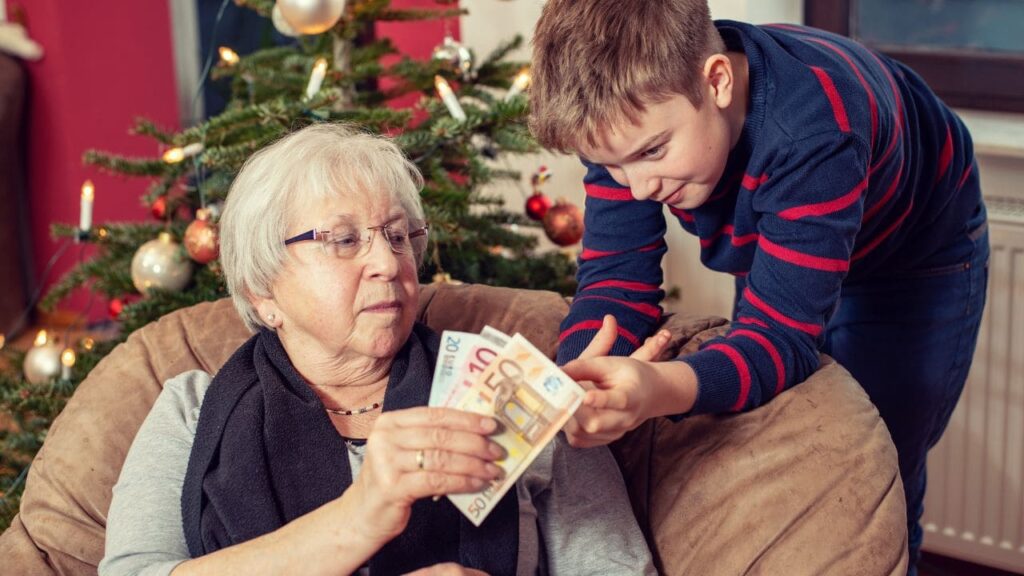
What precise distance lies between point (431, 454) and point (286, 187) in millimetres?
585

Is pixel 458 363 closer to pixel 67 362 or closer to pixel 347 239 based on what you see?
pixel 347 239

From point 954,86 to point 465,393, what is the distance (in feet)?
7.14

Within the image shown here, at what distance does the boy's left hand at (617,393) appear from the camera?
1374 millimetres

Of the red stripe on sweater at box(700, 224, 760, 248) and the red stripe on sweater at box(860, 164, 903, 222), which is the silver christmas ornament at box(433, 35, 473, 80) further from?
the red stripe on sweater at box(860, 164, 903, 222)

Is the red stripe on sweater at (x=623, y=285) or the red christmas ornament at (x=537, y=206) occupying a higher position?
the red stripe on sweater at (x=623, y=285)

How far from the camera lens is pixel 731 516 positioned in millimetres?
1654

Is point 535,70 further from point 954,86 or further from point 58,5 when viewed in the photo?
point 58,5

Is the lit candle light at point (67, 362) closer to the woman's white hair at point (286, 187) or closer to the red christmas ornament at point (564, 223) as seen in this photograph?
the woman's white hair at point (286, 187)

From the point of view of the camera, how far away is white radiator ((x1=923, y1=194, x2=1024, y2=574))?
2695 mm

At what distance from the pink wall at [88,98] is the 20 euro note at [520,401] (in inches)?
137

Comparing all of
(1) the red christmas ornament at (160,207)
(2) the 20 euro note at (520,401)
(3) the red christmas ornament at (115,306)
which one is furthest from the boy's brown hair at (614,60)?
(3) the red christmas ornament at (115,306)

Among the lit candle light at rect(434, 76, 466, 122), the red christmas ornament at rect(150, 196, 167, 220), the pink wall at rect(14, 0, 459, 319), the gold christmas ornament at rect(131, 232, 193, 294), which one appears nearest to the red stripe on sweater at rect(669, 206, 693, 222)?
the lit candle light at rect(434, 76, 466, 122)

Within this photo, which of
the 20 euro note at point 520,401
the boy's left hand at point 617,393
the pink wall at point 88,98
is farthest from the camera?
the pink wall at point 88,98

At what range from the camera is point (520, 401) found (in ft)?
4.16
